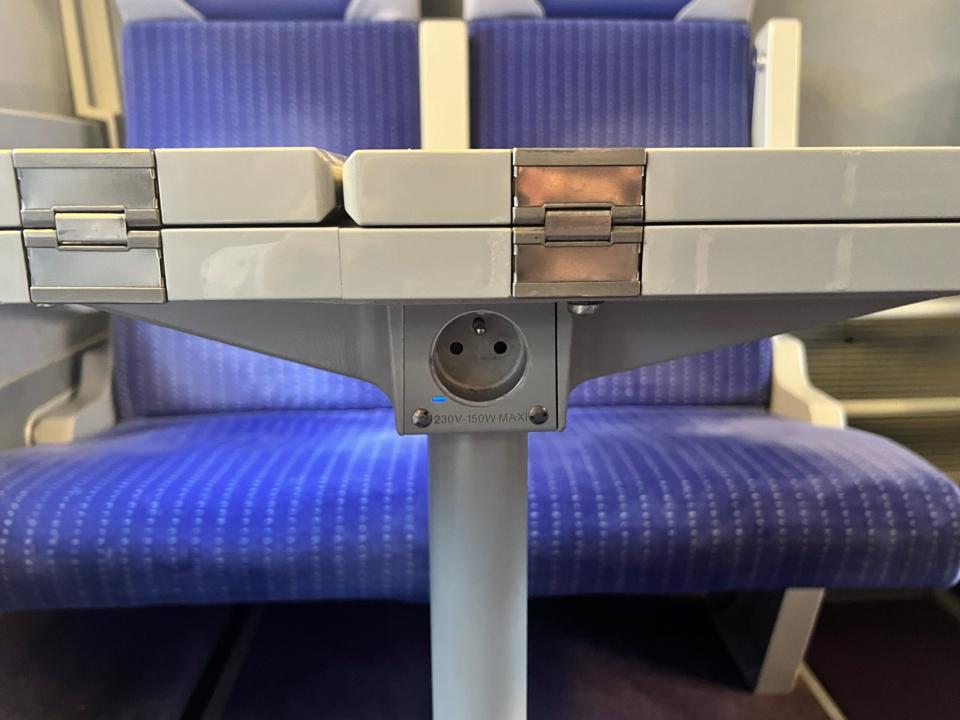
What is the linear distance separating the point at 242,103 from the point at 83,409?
529mm

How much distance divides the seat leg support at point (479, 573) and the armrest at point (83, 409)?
71 cm

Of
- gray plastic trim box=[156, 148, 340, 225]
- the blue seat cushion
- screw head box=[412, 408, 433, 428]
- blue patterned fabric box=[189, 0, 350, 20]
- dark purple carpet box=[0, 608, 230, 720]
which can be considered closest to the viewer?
gray plastic trim box=[156, 148, 340, 225]

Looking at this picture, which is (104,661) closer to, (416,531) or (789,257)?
(416,531)

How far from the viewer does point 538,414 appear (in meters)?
0.49

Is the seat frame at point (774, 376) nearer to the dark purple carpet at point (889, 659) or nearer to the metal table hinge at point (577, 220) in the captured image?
the dark purple carpet at point (889, 659)

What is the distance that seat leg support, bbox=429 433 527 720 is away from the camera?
547 millimetres

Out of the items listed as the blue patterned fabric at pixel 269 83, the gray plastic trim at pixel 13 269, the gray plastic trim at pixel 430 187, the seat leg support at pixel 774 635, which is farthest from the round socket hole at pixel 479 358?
the blue patterned fabric at pixel 269 83

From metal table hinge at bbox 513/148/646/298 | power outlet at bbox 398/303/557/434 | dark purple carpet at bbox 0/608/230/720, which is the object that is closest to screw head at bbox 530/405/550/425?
power outlet at bbox 398/303/557/434

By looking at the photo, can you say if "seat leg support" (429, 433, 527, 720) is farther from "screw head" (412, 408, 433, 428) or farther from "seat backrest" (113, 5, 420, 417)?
"seat backrest" (113, 5, 420, 417)

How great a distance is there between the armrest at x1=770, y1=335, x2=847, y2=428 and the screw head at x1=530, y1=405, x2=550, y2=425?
0.70 meters

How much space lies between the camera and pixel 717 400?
1215mm

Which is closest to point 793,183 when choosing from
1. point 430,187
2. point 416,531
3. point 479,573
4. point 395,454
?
point 430,187

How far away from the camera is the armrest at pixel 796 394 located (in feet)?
3.50

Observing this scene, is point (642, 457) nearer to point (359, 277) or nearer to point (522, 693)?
point (522, 693)
